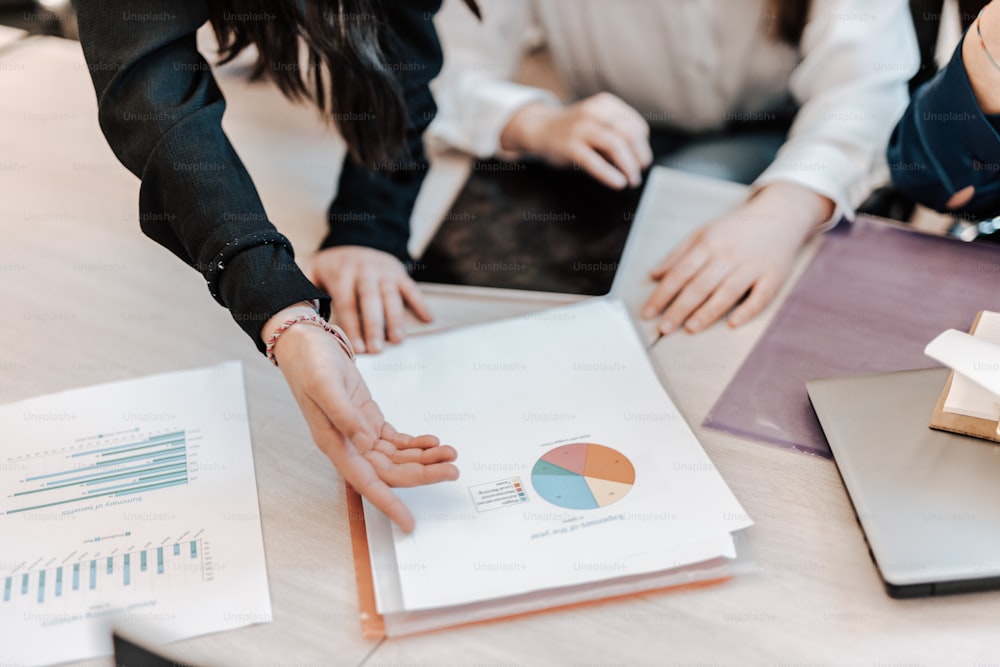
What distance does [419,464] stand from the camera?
0.67 metres

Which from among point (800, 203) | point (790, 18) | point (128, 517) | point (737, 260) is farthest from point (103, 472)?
point (790, 18)

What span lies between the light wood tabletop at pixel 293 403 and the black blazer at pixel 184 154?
0.43 ft

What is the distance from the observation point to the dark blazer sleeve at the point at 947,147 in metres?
0.85

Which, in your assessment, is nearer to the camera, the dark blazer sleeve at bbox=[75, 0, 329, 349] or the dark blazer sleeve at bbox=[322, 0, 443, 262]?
the dark blazer sleeve at bbox=[75, 0, 329, 349]

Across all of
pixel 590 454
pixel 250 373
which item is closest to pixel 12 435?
pixel 250 373

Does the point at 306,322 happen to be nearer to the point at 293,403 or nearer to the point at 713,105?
the point at 293,403

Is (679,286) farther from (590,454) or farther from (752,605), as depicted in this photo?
(752,605)

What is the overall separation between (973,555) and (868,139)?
58 cm

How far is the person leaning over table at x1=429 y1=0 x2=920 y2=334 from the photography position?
93 cm

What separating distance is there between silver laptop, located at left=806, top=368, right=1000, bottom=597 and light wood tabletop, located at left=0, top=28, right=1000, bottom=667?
23mm

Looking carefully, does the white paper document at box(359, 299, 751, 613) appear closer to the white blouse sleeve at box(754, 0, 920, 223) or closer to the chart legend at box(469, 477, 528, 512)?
the chart legend at box(469, 477, 528, 512)

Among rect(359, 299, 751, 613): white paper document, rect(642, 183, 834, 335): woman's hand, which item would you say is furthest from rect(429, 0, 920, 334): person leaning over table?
rect(359, 299, 751, 613): white paper document

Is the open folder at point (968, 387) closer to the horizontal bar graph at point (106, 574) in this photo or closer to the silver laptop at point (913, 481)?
the silver laptop at point (913, 481)

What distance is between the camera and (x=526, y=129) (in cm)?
113
